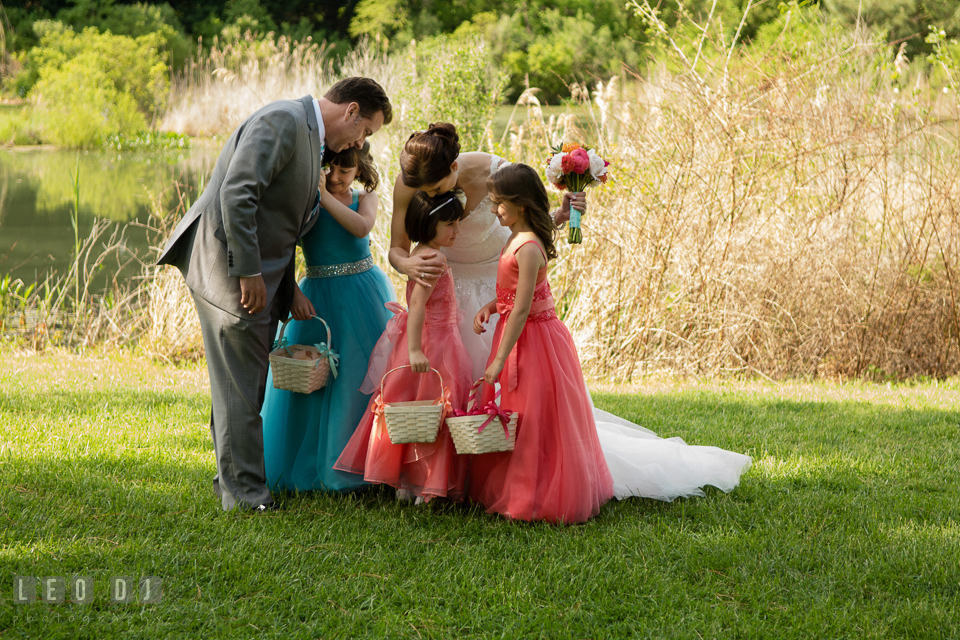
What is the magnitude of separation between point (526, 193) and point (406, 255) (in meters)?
0.64

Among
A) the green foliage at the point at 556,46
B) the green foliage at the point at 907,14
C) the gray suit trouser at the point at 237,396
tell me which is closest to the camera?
Answer: the gray suit trouser at the point at 237,396

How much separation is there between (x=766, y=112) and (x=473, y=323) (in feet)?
12.7

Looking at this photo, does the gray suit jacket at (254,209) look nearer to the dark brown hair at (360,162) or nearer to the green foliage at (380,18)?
the dark brown hair at (360,162)

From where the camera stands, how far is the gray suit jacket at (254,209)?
3037 millimetres

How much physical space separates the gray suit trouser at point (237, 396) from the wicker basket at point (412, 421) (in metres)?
0.59

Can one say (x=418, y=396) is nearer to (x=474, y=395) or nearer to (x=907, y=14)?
(x=474, y=395)

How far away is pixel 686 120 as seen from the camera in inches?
253

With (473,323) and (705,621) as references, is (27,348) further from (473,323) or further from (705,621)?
(705,621)

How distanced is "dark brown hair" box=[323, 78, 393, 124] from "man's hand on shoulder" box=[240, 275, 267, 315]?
2.72 ft

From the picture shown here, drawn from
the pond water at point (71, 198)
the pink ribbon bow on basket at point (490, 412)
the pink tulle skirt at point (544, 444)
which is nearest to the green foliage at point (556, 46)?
the pond water at point (71, 198)

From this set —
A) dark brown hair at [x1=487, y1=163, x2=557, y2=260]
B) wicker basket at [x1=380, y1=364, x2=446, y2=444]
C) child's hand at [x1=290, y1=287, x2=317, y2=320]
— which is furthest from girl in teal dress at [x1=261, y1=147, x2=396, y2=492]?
dark brown hair at [x1=487, y1=163, x2=557, y2=260]

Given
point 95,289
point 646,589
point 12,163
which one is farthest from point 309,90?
point 646,589

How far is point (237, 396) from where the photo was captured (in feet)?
10.7

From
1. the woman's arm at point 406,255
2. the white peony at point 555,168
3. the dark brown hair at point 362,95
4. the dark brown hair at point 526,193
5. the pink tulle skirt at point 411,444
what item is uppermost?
the dark brown hair at point 362,95
